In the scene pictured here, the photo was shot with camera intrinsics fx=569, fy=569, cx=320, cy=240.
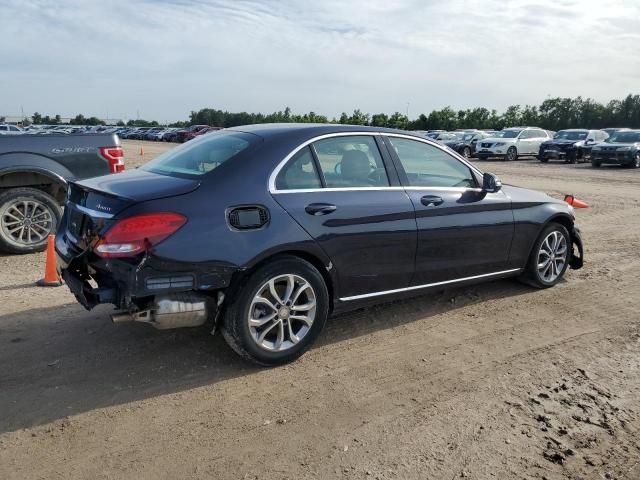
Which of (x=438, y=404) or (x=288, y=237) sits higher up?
(x=288, y=237)

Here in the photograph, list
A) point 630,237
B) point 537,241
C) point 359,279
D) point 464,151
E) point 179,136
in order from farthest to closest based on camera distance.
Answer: point 179,136
point 464,151
point 630,237
point 537,241
point 359,279

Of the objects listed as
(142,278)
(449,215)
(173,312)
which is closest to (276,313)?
(173,312)

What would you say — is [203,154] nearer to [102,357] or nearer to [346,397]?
[102,357]

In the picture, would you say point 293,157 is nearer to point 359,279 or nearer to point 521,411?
point 359,279

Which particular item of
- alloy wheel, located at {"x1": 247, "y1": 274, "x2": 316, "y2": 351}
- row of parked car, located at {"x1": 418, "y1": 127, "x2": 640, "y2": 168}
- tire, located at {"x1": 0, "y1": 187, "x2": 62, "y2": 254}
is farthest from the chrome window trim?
row of parked car, located at {"x1": 418, "y1": 127, "x2": 640, "y2": 168}

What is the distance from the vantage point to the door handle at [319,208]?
4.06m

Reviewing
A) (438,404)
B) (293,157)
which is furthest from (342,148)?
(438,404)

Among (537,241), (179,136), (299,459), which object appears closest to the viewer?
(299,459)

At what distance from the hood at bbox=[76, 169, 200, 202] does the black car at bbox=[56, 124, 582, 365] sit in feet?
0.05

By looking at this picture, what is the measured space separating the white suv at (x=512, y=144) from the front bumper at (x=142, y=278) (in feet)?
89.3

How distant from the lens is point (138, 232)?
353 cm

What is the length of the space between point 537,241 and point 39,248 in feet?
19.6

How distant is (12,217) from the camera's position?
6996 mm

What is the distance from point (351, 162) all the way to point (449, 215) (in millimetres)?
1031
